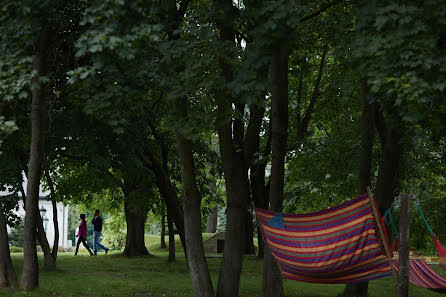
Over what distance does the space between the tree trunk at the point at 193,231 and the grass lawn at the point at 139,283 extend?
1847mm

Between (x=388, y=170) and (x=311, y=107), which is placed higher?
(x=311, y=107)

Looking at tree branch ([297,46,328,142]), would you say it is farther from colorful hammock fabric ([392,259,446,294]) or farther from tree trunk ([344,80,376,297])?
colorful hammock fabric ([392,259,446,294])

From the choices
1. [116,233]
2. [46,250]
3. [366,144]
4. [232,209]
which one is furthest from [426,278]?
[116,233]

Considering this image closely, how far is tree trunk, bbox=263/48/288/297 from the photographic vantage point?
1063cm

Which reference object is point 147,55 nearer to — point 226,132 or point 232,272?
point 226,132

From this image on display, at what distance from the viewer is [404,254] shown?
29.2 feet

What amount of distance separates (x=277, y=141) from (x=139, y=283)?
196 inches

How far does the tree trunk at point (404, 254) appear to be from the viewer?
8859mm

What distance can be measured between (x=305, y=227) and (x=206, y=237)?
65.4ft

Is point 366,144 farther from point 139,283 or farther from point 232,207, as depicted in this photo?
point 139,283

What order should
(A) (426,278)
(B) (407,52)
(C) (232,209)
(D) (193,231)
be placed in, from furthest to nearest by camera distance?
(C) (232,209), (D) (193,231), (A) (426,278), (B) (407,52)

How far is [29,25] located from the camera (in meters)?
8.77

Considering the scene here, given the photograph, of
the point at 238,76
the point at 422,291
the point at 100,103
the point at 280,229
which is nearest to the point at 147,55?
the point at 100,103

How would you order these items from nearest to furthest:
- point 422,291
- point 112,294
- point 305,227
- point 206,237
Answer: point 305,227 → point 112,294 → point 422,291 → point 206,237
